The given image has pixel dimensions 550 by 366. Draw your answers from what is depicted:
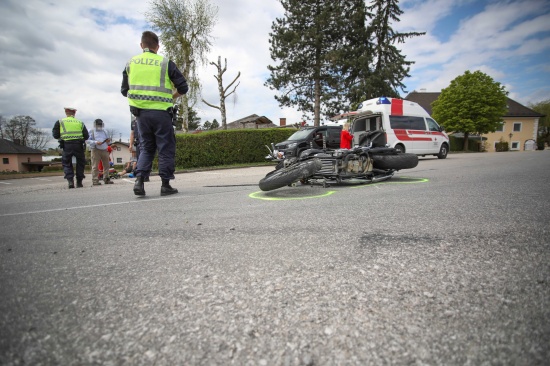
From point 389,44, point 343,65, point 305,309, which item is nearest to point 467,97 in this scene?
point 389,44

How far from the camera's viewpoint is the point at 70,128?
6.79 metres

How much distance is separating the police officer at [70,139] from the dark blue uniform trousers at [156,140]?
3954 mm

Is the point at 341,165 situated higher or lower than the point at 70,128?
lower

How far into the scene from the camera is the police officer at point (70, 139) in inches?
266

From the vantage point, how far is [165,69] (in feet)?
13.0

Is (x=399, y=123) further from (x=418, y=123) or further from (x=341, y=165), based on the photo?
(x=341, y=165)

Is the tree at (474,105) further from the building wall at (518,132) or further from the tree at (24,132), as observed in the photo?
the tree at (24,132)

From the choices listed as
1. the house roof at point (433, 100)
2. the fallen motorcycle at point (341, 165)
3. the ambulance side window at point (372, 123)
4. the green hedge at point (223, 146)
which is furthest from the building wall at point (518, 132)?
the fallen motorcycle at point (341, 165)

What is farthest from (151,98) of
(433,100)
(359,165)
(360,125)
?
(433,100)

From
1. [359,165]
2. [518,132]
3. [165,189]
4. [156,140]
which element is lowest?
[165,189]

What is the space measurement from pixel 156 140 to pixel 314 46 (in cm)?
2114

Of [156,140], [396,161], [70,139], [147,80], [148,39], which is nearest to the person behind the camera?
[147,80]

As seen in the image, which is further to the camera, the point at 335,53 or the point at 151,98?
the point at 335,53

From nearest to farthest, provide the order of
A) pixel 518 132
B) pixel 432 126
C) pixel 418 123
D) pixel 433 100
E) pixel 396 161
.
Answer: pixel 396 161
pixel 418 123
pixel 432 126
pixel 433 100
pixel 518 132
